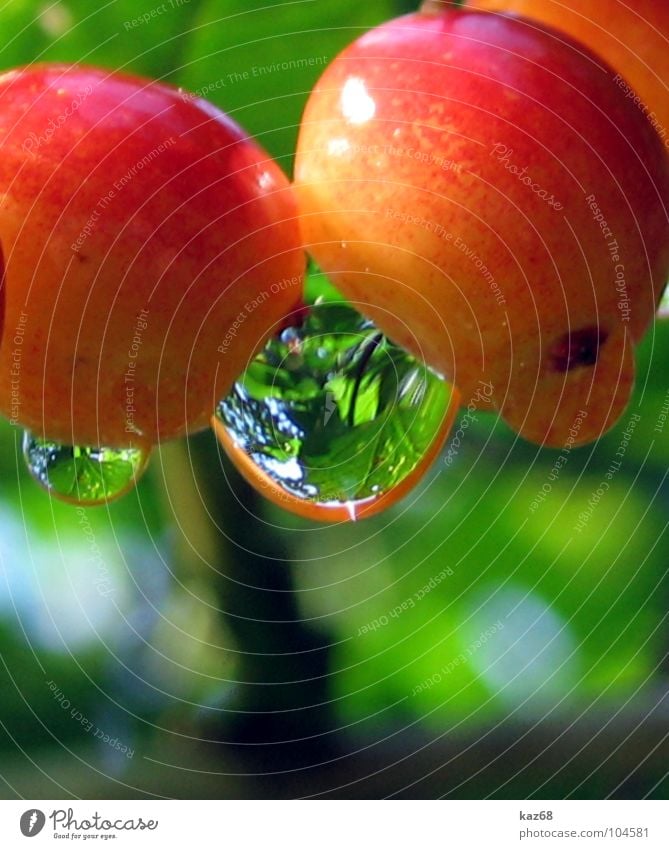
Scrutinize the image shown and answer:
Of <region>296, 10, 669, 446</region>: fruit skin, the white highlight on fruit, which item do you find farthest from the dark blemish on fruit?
the white highlight on fruit

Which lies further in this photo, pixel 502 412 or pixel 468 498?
pixel 468 498

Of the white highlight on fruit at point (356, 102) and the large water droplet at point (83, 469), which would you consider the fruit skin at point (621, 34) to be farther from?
the large water droplet at point (83, 469)

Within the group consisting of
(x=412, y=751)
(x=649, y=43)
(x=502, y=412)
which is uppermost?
(x=649, y=43)

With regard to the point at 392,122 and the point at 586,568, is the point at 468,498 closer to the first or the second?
the point at 586,568

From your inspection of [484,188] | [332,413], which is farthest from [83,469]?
[484,188]

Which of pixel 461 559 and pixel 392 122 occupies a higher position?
pixel 392 122

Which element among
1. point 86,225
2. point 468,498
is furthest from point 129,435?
point 468,498
